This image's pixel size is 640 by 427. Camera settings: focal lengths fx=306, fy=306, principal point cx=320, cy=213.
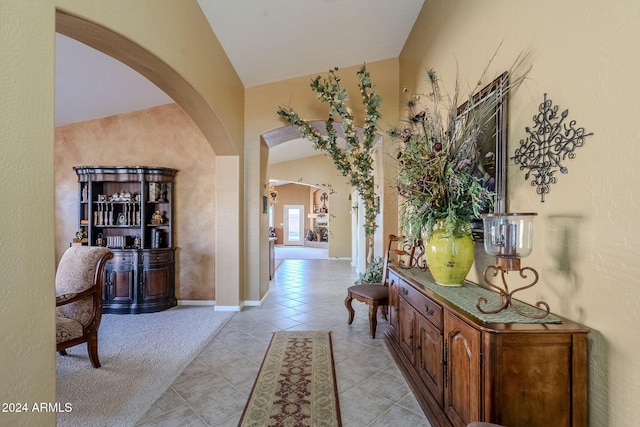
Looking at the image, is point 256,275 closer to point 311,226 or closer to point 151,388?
point 151,388

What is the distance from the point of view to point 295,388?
2482mm

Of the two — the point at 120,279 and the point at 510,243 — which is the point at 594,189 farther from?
the point at 120,279

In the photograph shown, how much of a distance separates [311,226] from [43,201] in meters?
14.7

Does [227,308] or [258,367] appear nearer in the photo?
[258,367]

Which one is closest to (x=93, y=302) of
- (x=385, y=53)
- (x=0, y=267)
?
(x=0, y=267)

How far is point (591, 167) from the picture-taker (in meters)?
1.38

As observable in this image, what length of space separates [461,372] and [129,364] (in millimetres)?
2927

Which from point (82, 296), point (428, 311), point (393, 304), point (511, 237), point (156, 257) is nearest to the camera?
point (511, 237)

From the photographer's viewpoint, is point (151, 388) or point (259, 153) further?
point (259, 153)

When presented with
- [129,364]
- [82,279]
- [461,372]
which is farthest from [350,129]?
[129,364]

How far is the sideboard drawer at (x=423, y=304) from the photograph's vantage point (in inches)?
76.0

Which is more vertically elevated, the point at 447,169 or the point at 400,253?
the point at 447,169

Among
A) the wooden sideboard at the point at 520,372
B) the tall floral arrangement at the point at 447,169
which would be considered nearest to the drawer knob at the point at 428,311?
the wooden sideboard at the point at 520,372

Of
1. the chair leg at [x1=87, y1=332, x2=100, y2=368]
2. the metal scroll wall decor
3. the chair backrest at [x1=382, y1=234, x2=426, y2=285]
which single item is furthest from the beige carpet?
the metal scroll wall decor
